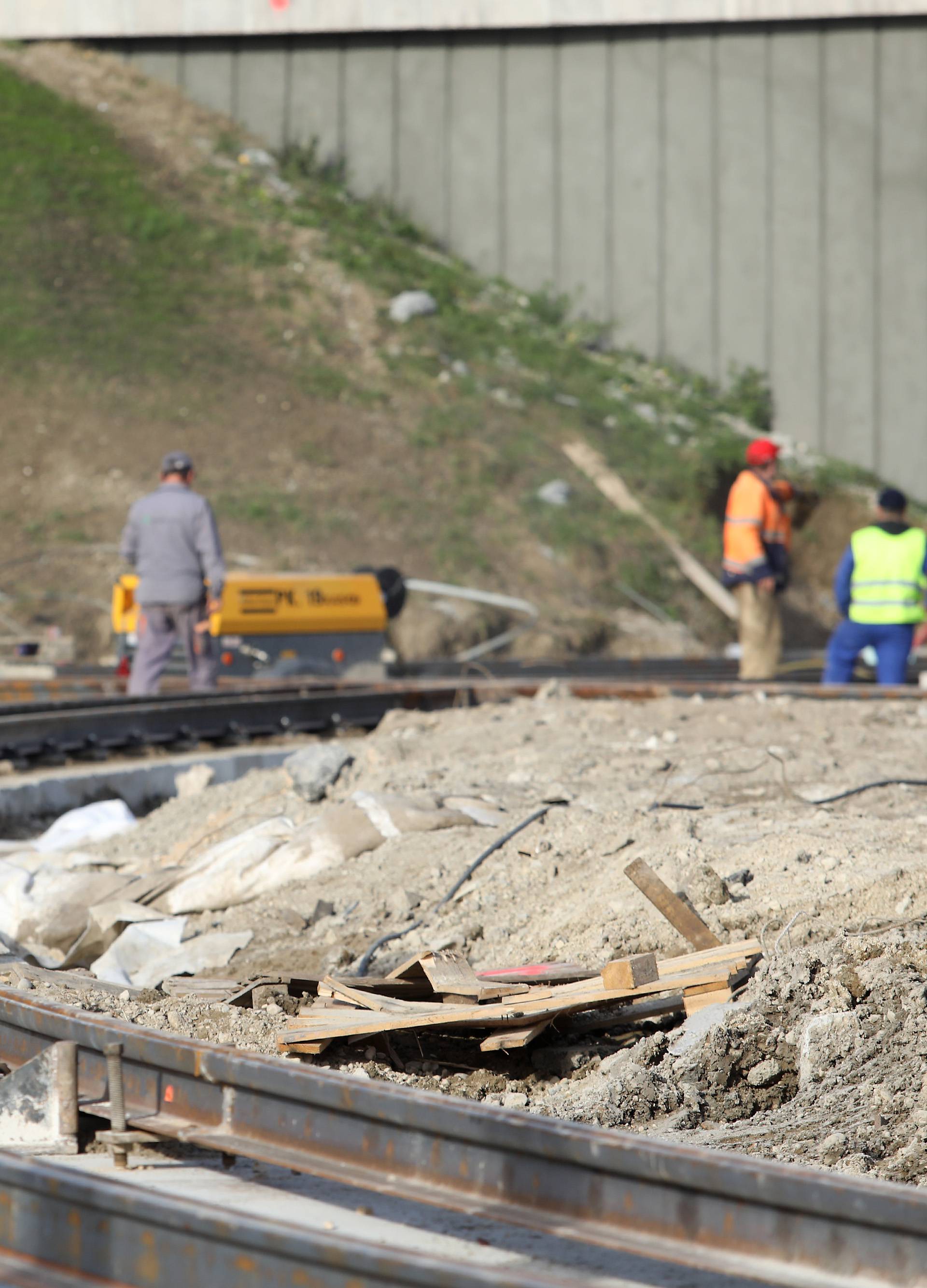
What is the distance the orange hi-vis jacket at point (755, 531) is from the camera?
10.6 meters

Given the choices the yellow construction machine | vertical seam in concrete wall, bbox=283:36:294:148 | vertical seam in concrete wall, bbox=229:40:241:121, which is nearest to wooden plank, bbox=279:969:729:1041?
the yellow construction machine

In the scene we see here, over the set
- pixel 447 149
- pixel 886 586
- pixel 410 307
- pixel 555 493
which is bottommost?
pixel 886 586

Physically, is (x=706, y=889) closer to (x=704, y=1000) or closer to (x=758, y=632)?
(x=704, y=1000)

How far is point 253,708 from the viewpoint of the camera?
949 centimetres

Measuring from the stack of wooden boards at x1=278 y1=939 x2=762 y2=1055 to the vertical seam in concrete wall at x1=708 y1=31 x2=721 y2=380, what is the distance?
2367 centimetres

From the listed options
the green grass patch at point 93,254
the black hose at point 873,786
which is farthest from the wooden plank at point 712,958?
the green grass patch at point 93,254

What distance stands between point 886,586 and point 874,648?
561 mm

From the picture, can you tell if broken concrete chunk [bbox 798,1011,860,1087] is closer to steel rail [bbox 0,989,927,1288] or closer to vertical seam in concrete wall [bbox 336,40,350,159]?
steel rail [bbox 0,989,927,1288]

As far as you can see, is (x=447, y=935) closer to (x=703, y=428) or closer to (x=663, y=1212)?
(x=663, y=1212)

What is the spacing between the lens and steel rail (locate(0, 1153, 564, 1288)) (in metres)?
2.16

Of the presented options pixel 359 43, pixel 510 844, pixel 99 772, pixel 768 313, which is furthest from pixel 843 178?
pixel 510 844

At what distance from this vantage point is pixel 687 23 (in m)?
26.2

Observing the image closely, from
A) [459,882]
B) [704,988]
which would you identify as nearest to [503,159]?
[459,882]

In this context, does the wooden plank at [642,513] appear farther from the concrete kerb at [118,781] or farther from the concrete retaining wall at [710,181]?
the concrete kerb at [118,781]
